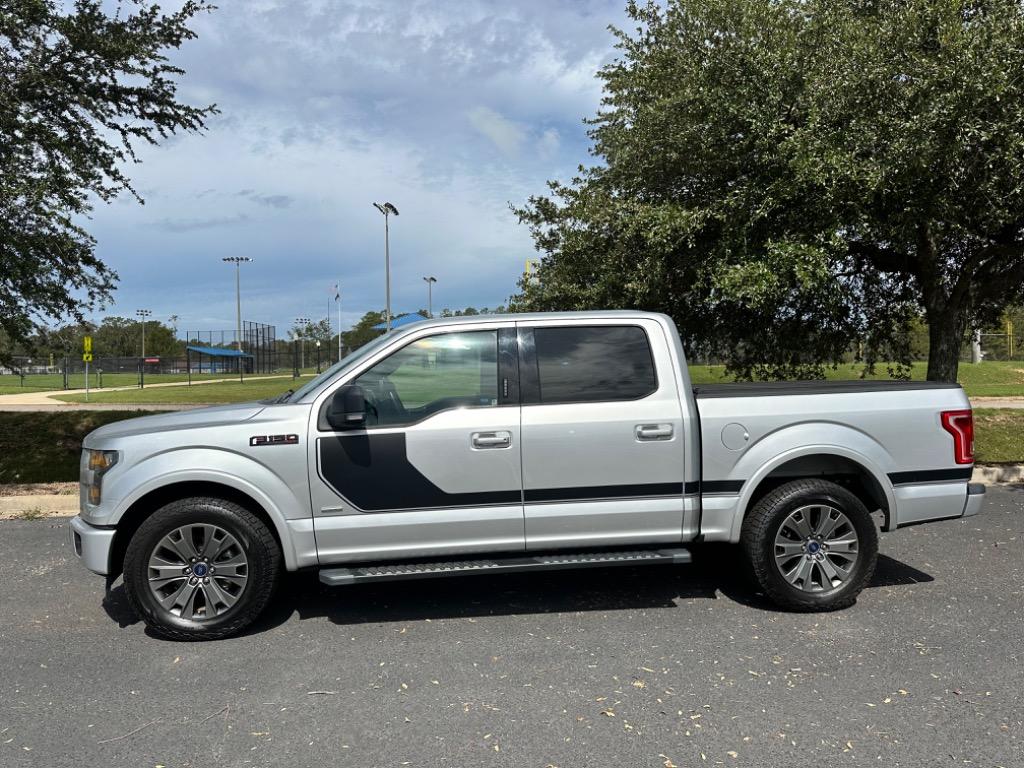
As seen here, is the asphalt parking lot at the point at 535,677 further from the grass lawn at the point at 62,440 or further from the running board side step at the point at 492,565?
the grass lawn at the point at 62,440

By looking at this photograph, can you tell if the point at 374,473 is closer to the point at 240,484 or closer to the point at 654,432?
the point at 240,484

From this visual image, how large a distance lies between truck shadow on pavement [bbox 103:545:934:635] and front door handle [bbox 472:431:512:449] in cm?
111

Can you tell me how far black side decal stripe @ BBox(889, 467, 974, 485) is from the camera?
4.56 metres

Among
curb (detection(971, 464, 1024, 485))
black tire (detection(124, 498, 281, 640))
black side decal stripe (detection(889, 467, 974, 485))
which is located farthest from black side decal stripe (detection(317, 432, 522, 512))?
curb (detection(971, 464, 1024, 485))

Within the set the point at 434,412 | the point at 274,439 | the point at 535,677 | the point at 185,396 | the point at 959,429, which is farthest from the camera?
the point at 185,396

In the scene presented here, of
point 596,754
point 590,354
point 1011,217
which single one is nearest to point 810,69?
point 1011,217

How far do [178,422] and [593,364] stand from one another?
98.3 inches

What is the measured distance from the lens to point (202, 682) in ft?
11.9

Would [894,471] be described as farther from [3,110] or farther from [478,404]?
[3,110]

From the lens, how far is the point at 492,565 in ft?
13.9

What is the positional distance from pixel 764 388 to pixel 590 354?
1211mm

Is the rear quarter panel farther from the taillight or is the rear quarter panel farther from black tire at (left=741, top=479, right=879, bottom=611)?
black tire at (left=741, top=479, right=879, bottom=611)

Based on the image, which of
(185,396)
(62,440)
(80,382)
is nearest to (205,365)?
(80,382)

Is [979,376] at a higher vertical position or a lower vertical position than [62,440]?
higher
